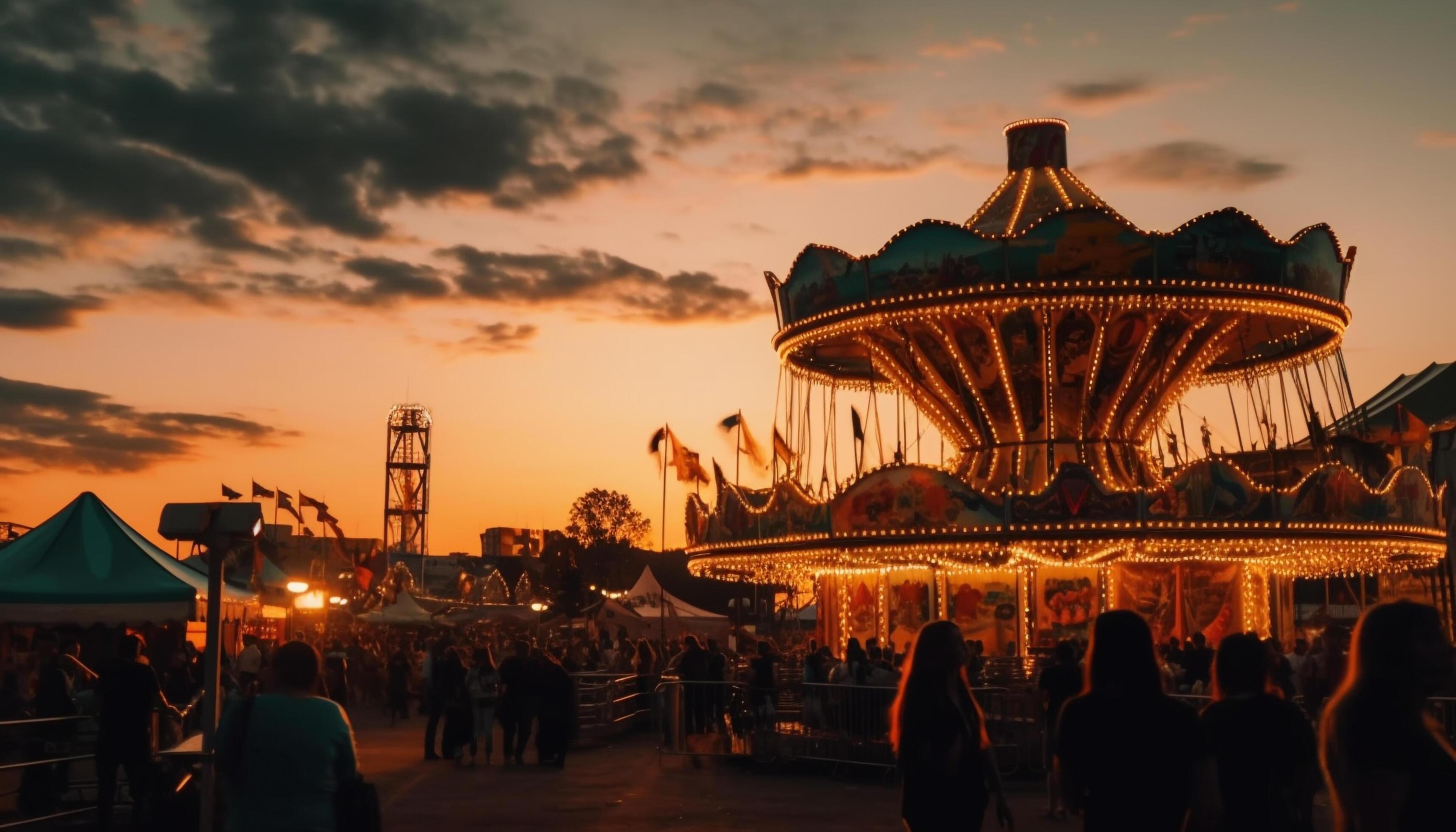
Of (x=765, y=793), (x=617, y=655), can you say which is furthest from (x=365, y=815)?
(x=617, y=655)

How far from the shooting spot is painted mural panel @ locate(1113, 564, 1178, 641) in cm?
3112

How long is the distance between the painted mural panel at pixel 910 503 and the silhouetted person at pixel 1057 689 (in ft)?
40.6

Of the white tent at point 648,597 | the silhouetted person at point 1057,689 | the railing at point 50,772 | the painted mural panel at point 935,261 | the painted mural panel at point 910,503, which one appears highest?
the painted mural panel at point 935,261

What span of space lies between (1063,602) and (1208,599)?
2.73 m

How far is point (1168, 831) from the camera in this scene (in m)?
6.08

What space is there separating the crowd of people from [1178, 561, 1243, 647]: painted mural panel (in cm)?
2446

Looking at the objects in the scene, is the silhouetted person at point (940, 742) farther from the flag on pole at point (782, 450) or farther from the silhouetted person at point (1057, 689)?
the flag on pole at point (782, 450)

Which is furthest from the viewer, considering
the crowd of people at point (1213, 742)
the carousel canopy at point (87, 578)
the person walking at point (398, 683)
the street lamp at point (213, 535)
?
the person walking at point (398, 683)

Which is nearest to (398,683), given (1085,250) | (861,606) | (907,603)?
(861,606)

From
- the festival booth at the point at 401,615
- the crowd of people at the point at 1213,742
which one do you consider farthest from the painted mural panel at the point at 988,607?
the crowd of people at the point at 1213,742

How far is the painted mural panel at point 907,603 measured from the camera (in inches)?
1286

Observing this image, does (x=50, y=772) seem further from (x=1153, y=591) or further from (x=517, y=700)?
(x=1153, y=591)

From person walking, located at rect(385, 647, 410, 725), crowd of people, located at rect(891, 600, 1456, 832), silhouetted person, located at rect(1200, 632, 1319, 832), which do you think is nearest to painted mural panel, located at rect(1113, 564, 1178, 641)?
person walking, located at rect(385, 647, 410, 725)

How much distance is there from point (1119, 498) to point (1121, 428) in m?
3.95
